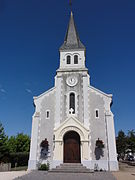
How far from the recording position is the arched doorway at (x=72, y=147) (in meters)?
16.8

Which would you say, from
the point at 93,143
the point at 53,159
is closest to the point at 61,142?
the point at 53,159

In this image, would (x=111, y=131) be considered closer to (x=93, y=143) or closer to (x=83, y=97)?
(x=93, y=143)

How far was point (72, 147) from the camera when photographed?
56.7 feet

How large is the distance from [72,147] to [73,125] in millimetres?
2373

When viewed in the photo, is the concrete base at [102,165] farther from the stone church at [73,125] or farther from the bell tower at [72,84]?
the bell tower at [72,84]

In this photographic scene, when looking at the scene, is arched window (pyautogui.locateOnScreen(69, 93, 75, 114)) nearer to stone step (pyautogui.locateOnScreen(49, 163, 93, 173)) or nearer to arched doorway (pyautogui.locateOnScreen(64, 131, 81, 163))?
arched doorway (pyautogui.locateOnScreen(64, 131, 81, 163))

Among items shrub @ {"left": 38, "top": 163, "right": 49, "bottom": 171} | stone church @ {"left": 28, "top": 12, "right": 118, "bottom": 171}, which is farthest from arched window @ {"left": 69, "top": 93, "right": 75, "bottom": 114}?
shrub @ {"left": 38, "top": 163, "right": 49, "bottom": 171}

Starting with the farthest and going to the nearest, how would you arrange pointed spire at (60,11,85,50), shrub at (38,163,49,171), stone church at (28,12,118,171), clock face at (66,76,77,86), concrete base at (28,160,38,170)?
1. pointed spire at (60,11,85,50)
2. clock face at (66,76,77,86)
3. concrete base at (28,160,38,170)
4. stone church at (28,12,118,171)
5. shrub at (38,163,49,171)

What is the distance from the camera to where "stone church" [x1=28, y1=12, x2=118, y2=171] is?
16547 millimetres

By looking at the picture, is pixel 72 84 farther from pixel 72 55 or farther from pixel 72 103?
pixel 72 55

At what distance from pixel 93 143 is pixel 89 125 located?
1.92 metres

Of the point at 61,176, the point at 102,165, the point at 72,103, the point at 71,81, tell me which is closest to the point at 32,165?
the point at 61,176

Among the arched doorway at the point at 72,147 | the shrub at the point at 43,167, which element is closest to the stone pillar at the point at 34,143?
the shrub at the point at 43,167

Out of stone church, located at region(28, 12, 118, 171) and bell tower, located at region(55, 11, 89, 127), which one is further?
bell tower, located at region(55, 11, 89, 127)
